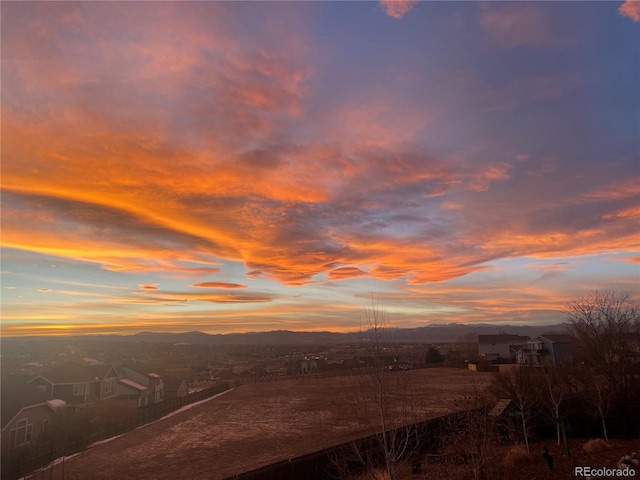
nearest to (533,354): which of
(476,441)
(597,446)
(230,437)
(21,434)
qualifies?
(597,446)

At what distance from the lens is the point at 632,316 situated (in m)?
27.4

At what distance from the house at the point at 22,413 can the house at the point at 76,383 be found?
6.44 m

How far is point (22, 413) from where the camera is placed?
94.1 ft

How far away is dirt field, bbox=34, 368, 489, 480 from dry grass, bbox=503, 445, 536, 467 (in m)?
5.71

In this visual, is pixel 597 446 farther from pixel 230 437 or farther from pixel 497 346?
pixel 497 346

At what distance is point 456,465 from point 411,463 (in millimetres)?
Result: 1865

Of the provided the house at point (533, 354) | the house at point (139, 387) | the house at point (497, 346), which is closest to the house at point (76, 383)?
the house at point (139, 387)

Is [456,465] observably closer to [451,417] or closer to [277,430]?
[451,417]

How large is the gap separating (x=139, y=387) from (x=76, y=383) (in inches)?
395

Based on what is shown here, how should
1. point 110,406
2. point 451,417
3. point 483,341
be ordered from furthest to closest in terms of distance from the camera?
1. point 483,341
2. point 110,406
3. point 451,417

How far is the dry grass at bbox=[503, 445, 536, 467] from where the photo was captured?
49.7 feet

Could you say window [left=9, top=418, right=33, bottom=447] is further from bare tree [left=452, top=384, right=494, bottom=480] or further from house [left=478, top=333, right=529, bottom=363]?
house [left=478, top=333, right=529, bottom=363]

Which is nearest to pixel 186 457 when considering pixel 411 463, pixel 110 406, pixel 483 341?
pixel 411 463

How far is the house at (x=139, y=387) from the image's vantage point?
4925 centimetres
